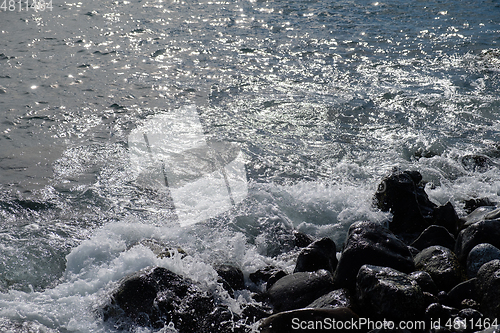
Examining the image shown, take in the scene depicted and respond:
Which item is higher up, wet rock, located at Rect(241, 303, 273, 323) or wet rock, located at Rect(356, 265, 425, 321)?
wet rock, located at Rect(356, 265, 425, 321)

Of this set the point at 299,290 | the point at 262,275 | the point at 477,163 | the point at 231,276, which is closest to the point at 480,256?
the point at 299,290

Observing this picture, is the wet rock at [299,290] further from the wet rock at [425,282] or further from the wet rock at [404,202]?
the wet rock at [404,202]

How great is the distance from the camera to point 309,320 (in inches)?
138

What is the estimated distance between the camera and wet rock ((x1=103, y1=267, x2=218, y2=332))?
388 centimetres

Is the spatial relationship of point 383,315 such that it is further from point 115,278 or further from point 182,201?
point 182,201

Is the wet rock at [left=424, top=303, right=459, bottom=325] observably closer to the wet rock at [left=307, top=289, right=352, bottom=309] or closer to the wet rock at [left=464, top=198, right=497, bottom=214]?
the wet rock at [left=307, top=289, right=352, bottom=309]

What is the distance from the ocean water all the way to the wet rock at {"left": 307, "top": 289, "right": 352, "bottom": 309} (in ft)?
2.60

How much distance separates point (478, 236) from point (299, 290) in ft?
6.10

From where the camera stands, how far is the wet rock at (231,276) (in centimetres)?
442

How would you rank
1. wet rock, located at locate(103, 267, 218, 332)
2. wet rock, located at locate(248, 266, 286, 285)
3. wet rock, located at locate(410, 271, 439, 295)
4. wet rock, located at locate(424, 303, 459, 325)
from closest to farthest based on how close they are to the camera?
wet rock, located at locate(424, 303, 459, 325) < wet rock, located at locate(410, 271, 439, 295) < wet rock, located at locate(103, 267, 218, 332) < wet rock, located at locate(248, 266, 286, 285)

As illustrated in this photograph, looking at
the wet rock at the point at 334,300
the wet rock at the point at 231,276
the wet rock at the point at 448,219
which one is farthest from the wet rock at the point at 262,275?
the wet rock at the point at 448,219

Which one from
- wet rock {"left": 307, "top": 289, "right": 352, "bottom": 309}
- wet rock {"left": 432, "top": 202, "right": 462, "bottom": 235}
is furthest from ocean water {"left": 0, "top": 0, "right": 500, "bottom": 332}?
wet rock {"left": 307, "top": 289, "right": 352, "bottom": 309}
